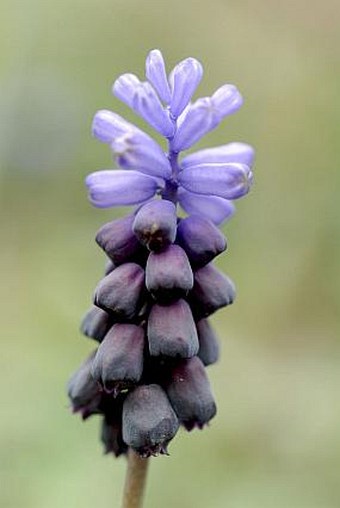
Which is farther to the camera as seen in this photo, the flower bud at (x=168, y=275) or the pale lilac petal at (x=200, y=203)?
the pale lilac petal at (x=200, y=203)

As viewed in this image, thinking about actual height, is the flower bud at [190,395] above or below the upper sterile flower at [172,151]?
below

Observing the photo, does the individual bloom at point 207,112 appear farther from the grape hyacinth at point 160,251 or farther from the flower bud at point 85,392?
the flower bud at point 85,392

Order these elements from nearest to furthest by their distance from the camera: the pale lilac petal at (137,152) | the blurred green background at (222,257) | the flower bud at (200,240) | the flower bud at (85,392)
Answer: the pale lilac petal at (137,152), the flower bud at (200,240), the flower bud at (85,392), the blurred green background at (222,257)

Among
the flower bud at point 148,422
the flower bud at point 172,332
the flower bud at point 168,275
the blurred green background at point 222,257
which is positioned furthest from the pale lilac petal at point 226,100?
the blurred green background at point 222,257

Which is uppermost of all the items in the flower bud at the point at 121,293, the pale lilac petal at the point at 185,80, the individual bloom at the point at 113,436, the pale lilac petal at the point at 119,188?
the pale lilac petal at the point at 185,80

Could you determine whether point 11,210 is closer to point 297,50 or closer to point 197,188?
point 297,50

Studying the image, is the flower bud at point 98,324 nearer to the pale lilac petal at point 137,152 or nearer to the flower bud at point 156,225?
the flower bud at point 156,225

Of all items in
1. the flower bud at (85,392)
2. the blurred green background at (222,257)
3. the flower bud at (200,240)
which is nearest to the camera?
the flower bud at (200,240)

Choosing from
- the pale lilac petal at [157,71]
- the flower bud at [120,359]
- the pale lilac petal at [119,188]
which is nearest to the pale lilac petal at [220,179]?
the pale lilac petal at [119,188]
